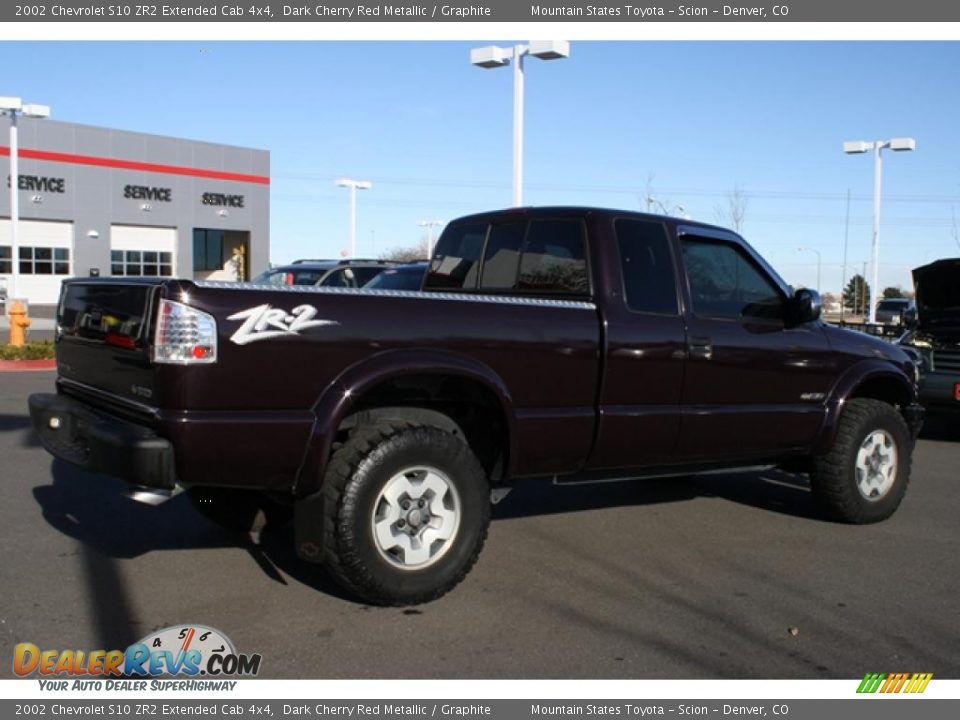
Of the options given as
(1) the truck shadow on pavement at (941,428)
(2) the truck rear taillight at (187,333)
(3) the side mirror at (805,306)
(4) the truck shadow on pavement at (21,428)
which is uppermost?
(3) the side mirror at (805,306)

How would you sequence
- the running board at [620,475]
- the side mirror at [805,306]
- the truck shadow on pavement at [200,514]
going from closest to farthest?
the truck shadow on pavement at [200,514]
the running board at [620,475]
the side mirror at [805,306]

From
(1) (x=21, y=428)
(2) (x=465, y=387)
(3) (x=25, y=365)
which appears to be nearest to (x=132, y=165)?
(3) (x=25, y=365)

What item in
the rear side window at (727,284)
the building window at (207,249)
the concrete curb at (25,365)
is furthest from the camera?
the building window at (207,249)

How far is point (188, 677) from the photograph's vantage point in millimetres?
3934

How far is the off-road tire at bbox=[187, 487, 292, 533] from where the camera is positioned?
562 centimetres

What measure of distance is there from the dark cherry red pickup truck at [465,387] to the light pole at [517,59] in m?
10.6

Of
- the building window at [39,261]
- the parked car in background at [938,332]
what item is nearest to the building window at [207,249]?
the building window at [39,261]

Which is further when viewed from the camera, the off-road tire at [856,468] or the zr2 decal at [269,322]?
the off-road tire at [856,468]

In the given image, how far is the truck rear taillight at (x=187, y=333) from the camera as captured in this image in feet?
13.7

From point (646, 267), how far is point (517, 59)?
40.4 ft

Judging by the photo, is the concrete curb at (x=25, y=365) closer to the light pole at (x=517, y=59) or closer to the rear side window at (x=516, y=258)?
the light pole at (x=517, y=59)

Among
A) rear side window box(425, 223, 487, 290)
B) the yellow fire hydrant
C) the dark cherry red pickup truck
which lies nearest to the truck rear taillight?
the dark cherry red pickup truck

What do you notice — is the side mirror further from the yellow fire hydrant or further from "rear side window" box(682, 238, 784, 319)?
the yellow fire hydrant

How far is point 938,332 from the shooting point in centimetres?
1108
